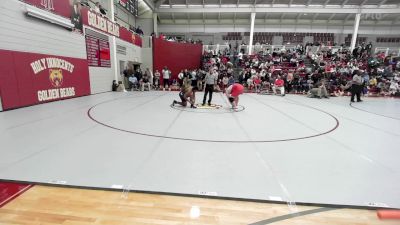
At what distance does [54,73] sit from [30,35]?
5.02 feet

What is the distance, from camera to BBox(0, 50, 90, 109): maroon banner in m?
6.90

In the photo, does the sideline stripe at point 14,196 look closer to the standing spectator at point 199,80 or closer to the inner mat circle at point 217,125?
the inner mat circle at point 217,125

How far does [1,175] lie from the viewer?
279 cm

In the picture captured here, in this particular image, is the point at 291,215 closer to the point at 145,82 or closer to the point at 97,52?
the point at 97,52

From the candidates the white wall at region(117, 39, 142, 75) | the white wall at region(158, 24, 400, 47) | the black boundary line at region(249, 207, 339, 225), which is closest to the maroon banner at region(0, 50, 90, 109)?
the white wall at region(117, 39, 142, 75)

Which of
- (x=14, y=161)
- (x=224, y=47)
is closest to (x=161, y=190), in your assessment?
(x=14, y=161)

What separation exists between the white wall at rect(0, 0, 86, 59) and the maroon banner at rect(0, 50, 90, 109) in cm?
23

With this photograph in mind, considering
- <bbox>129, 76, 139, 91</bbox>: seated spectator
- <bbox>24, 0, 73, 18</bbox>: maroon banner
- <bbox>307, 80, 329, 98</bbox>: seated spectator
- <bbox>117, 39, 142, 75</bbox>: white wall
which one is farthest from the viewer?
<bbox>117, 39, 142, 75</bbox>: white wall

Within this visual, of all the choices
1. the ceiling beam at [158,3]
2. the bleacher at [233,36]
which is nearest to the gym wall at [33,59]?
the ceiling beam at [158,3]

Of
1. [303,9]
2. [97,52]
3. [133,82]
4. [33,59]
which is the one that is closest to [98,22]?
[97,52]

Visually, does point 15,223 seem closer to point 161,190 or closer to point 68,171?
point 68,171

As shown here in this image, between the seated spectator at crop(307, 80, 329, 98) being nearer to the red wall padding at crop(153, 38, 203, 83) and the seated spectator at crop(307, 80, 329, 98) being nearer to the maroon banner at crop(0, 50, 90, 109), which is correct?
the red wall padding at crop(153, 38, 203, 83)

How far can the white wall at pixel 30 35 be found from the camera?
22.5 feet

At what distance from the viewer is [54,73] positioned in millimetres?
8828
